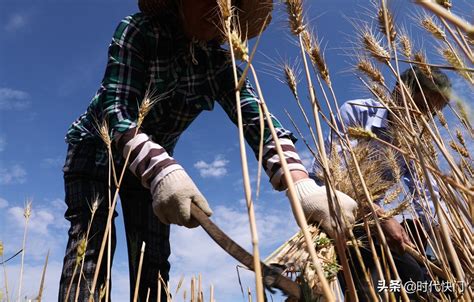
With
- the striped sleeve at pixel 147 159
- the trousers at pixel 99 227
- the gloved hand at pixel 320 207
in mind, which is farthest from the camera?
the trousers at pixel 99 227

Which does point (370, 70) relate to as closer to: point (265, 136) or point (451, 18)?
point (265, 136)

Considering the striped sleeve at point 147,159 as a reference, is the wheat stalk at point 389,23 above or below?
above

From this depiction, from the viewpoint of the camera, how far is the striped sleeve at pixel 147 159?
1.05m

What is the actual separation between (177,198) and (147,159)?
18 centimetres

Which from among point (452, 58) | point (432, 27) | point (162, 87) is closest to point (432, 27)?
point (432, 27)

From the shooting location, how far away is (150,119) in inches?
57.7

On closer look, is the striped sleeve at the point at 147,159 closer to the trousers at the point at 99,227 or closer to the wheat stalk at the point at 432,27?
the trousers at the point at 99,227

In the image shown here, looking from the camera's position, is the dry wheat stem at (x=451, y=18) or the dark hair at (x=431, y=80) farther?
the dark hair at (x=431, y=80)

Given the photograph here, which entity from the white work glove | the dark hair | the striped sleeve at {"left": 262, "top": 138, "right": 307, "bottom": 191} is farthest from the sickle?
the dark hair

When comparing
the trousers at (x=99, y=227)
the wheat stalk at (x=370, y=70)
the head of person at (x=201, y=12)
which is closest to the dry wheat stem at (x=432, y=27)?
the wheat stalk at (x=370, y=70)

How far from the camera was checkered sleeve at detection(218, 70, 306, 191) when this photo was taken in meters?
1.26

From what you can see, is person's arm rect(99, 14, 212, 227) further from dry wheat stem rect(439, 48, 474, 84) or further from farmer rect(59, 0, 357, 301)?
dry wheat stem rect(439, 48, 474, 84)

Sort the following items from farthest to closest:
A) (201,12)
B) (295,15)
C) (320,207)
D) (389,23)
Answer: (201,12), (389,23), (320,207), (295,15)

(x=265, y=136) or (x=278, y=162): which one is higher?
(x=265, y=136)
